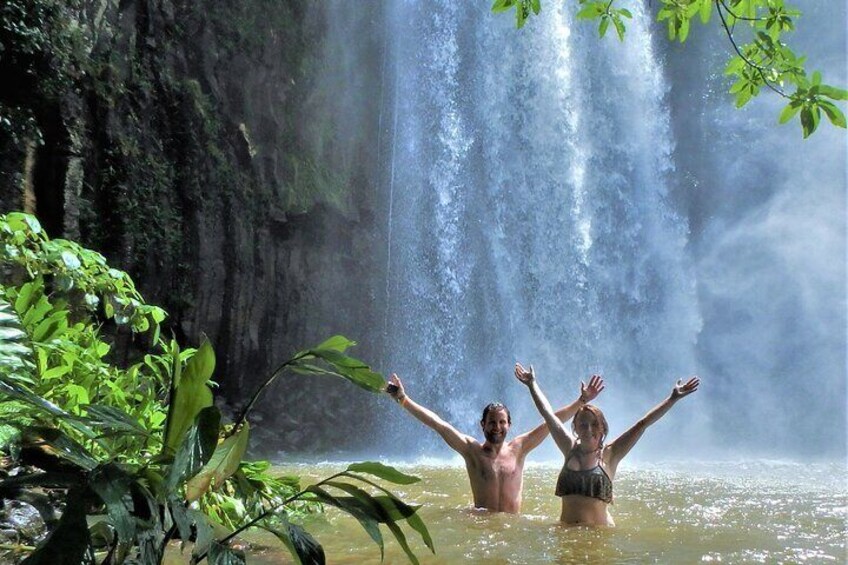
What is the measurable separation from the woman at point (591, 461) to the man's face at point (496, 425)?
1.62 feet

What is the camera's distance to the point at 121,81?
35.5ft

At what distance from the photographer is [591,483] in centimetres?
371

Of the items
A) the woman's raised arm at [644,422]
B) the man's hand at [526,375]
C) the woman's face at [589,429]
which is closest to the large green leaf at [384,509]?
the woman's face at [589,429]

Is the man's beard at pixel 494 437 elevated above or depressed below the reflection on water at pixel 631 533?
above

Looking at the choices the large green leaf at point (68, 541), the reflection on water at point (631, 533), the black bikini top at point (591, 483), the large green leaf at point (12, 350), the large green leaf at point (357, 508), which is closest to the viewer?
the large green leaf at point (68, 541)

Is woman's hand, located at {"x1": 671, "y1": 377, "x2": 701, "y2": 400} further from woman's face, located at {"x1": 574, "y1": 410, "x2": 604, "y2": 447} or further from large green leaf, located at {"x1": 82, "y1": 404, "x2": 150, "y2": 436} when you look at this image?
large green leaf, located at {"x1": 82, "y1": 404, "x2": 150, "y2": 436}

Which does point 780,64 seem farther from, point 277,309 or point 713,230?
point 713,230

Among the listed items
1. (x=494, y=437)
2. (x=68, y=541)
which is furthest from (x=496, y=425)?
(x=68, y=541)

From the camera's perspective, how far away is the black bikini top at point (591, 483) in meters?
3.70

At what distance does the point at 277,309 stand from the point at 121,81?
5555mm

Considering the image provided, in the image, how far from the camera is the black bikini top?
3697 mm

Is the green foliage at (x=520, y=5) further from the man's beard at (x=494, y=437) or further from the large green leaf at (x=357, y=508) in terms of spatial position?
the man's beard at (x=494, y=437)

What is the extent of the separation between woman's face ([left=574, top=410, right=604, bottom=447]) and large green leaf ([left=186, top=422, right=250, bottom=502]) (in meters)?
2.66

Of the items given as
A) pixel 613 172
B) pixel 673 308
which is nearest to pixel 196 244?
pixel 613 172
